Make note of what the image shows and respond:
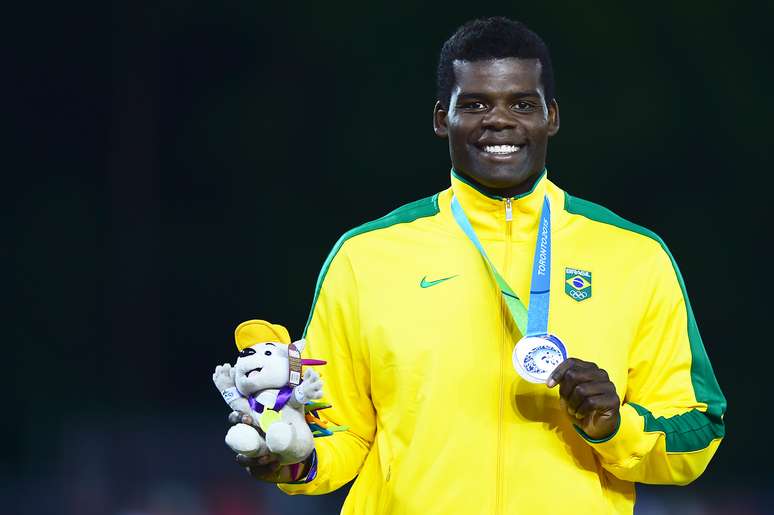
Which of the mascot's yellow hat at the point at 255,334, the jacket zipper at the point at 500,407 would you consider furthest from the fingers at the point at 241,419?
the jacket zipper at the point at 500,407

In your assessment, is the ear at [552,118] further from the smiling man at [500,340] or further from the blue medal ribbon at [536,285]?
the blue medal ribbon at [536,285]

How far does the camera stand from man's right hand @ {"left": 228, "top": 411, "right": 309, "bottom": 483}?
178 cm

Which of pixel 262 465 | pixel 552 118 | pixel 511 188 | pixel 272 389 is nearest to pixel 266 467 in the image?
pixel 262 465

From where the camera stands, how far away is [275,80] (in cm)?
459

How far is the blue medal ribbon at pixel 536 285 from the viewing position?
1.88m

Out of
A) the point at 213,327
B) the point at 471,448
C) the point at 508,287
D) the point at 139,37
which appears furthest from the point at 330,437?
the point at 139,37

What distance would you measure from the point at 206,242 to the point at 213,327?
0.31 metres

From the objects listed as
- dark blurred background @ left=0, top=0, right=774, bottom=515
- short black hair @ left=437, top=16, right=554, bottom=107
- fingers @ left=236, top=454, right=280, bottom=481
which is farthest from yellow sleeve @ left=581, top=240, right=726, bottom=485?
dark blurred background @ left=0, top=0, right=774, bottom=515

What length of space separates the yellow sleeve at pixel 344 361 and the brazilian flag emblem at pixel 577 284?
1.15ft

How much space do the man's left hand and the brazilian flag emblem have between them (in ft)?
0.61

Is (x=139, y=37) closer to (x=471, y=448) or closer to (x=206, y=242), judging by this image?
(x=206, y=242)

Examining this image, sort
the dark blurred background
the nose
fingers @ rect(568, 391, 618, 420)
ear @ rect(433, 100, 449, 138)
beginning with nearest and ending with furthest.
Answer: fingers @ rect(568, 391, 618, 420) < the nose < ear @ rect(433, 100, 449, 138) < the dark blurred background

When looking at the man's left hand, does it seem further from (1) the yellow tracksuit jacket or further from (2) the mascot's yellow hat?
(2) the mascot's yellow hat

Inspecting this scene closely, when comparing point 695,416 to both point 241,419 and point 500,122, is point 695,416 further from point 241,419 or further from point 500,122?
point 241,419
